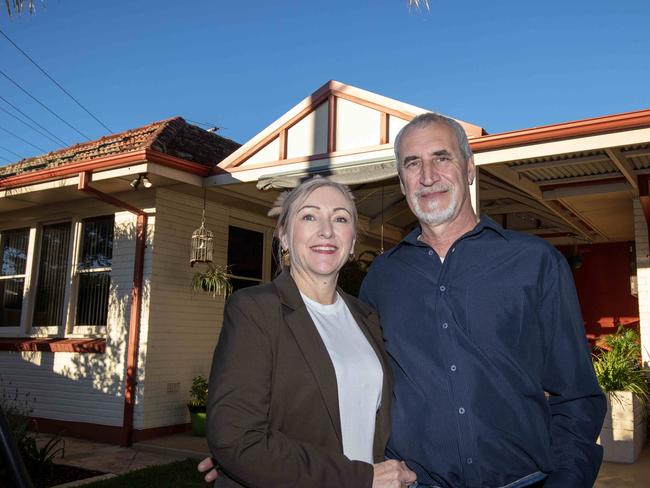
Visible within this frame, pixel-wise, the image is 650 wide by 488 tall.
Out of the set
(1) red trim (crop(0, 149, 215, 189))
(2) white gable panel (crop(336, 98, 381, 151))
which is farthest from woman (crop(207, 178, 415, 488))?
(1) red trim (crop(0, 149, 215, 189))

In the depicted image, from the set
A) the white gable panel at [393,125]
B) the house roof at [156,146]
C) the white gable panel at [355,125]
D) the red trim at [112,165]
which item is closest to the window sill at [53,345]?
the red trim at [112,165]

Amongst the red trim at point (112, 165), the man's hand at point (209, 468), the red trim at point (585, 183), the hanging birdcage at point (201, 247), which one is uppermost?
the red trim at point (585, 183)

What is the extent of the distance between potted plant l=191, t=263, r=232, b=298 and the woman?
6.35m

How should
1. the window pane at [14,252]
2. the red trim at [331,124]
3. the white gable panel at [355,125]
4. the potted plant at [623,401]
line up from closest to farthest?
the potted plant at [623,401], the white gable panel at [355,125], the red trim at [331,124], the window pane at [14,252]

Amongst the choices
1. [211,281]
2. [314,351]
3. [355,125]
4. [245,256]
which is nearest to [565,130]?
[355,125]

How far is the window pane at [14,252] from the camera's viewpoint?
10.2 meters

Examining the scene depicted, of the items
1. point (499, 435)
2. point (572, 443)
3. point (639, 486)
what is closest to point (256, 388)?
point (499, 435)

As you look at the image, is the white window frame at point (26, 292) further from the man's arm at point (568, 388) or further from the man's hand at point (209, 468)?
the man's arm at point (568, 388)

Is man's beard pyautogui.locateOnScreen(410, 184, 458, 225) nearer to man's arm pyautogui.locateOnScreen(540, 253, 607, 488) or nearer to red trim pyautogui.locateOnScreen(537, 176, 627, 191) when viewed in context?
man's arm pyautogui.locateOnScreen(540, 253, 607, 488)

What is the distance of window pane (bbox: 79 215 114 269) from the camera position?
8961 millimetres

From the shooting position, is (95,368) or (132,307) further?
(95,368)

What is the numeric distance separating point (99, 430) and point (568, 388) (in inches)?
311

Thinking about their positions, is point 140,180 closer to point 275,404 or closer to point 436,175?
point 436,175

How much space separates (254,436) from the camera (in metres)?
1.62
